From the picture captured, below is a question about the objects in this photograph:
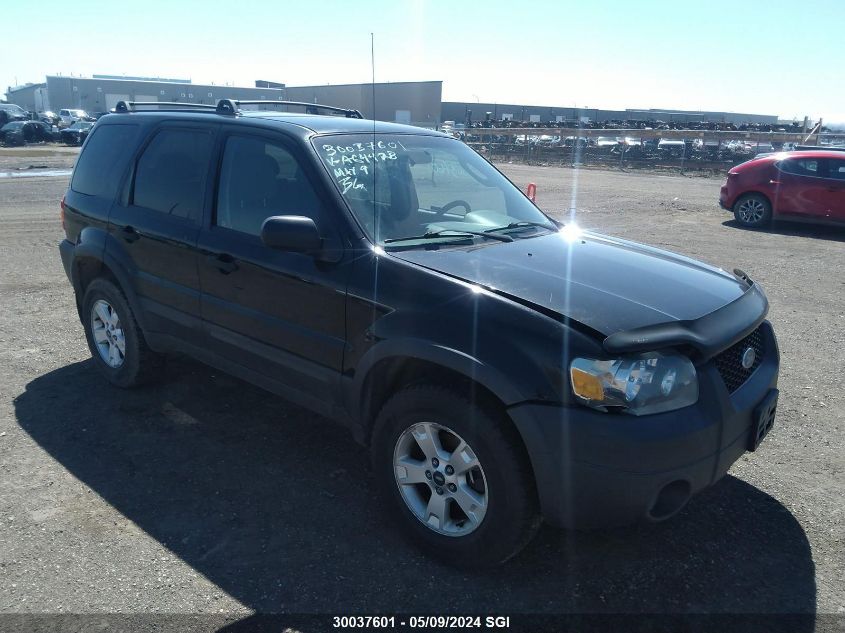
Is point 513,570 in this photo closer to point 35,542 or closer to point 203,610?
point 203,610

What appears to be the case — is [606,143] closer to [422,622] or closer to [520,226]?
[520,226]

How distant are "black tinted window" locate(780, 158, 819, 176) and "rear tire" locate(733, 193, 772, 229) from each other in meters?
0.67

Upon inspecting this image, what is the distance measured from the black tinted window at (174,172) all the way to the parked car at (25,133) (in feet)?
130

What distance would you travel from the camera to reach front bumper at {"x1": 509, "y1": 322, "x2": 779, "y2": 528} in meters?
2.57

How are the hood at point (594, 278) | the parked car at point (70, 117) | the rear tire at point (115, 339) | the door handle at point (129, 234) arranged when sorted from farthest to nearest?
1. the parked car at point (70, 117)
2. the rear tire at point (115, 339)
3. the door handle at point (129, 234)
4. the hood at point (594, 278)

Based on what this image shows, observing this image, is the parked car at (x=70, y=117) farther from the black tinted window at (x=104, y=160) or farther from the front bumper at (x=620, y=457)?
the front bumper at (x=620, y=457)

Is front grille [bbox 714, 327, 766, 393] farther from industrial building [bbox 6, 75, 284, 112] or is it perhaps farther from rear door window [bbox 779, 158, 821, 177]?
industrial building [bbox 6, 75, 284, 112]

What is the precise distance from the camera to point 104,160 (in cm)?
498

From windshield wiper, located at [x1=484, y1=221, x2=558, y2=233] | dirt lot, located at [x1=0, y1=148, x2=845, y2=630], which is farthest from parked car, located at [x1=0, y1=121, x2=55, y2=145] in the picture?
windshield wiper, located at [x1=484, y1=221, x2=558, y2=233]

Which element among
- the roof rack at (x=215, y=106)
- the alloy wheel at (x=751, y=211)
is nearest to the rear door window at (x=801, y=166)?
the alloy wheel at (x=751, y=211)

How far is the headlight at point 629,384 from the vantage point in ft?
8.54

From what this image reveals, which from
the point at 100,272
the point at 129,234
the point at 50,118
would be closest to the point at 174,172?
the point at 129,234

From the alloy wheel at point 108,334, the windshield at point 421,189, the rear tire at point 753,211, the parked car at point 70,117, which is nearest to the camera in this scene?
the windshield at point 421,189

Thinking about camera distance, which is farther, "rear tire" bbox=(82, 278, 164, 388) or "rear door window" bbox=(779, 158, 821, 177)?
"rear door window" bbox=(779, 158, 821, 177)
